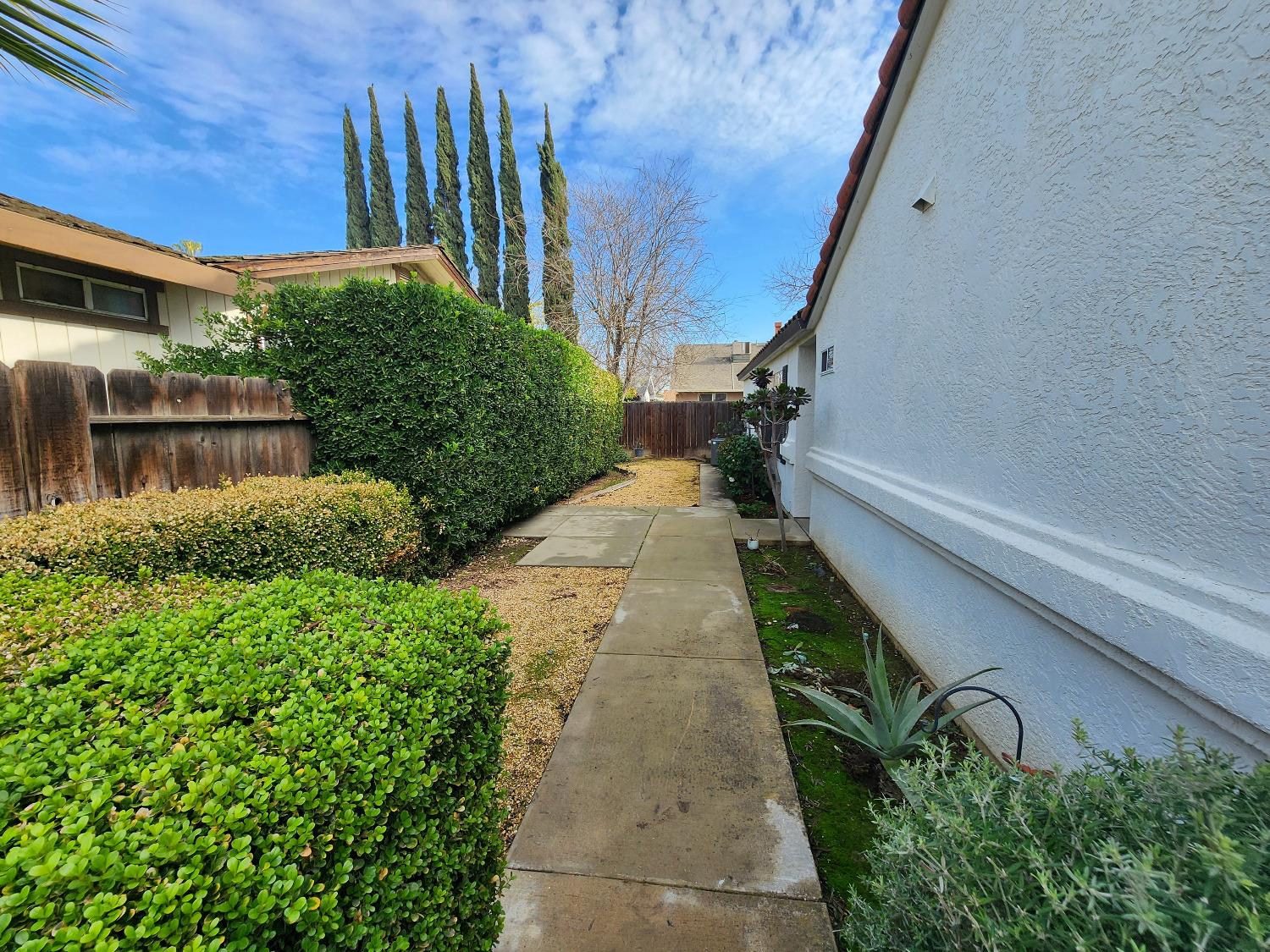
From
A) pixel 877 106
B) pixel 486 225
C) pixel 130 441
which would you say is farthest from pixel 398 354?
pixel 486 225

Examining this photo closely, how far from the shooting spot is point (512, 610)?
4.75 m

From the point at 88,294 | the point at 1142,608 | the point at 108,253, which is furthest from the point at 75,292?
the point at 1142,608

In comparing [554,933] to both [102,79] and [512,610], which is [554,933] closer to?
[512,610]

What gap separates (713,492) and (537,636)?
7.63 meters

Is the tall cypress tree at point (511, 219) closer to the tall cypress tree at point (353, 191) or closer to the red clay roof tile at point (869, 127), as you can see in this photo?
the tall cypress tree at point (353, 191)

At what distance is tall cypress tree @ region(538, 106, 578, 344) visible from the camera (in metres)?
21.1

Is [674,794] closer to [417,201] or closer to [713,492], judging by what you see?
[713,492]

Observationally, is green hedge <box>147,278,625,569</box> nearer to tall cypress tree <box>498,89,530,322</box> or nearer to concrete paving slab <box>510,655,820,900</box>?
concrete paving slab <box>510,655,820,900</box>

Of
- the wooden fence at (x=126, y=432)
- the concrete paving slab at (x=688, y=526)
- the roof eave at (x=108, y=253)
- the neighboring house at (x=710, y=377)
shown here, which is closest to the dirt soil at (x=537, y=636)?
the concrete paving slab at (x=688, y=526)

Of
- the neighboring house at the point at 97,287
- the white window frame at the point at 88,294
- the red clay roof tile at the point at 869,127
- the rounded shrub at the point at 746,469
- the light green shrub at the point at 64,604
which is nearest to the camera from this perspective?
the light green shrub at the point at 64,604

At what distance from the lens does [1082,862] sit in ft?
3.08

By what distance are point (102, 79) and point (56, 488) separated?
7.75 ft

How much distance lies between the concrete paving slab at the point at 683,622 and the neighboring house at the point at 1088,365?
133 centimetres

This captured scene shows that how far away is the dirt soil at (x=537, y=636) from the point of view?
277cm
